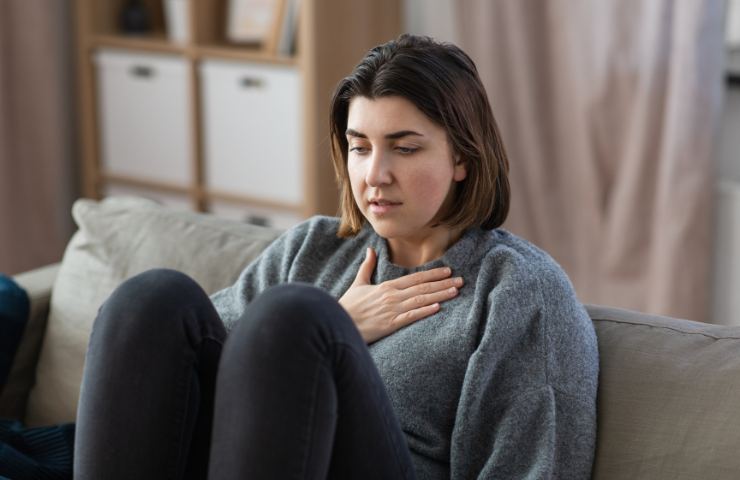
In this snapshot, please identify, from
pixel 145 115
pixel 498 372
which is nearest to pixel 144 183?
pixel 145 115

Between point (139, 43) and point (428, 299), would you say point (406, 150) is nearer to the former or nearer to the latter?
point (428, 299)

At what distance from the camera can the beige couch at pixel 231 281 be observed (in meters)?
1.42

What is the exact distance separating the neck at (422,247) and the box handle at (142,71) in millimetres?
1996

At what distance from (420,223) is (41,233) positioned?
2.40m

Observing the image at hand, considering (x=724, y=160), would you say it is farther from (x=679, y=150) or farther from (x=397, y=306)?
(x=397, y=306)

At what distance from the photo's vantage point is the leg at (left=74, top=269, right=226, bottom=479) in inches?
54.1

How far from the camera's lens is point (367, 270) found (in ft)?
5.40

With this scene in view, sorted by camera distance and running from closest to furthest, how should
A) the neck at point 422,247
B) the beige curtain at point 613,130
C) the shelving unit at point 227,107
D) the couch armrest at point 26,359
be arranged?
the neck at point 422,247, the couch armrest at point 26,359, the beige curtain at point 613,130, the shelving unit at point 227,107

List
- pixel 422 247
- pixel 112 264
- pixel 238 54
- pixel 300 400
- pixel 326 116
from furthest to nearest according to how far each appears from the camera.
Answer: pixel 238 54 → pixel 326 116 → pixel 112 264 → pixel 422 247 → pixel 300 400

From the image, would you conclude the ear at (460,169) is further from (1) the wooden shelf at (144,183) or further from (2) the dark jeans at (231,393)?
(1) the wooden shelf at (144,183)

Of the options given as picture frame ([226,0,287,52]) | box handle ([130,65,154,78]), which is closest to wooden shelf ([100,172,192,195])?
box handle ([130,65,154,78])

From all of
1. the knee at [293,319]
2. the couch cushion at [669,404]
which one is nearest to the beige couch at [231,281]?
the couch cushion at [669,404]

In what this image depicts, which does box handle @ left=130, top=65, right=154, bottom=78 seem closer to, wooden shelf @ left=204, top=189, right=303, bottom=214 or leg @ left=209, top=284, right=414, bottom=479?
wooden shelf @ left=204, top=189, right=303, bottom=214

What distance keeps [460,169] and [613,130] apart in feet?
4.80
